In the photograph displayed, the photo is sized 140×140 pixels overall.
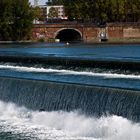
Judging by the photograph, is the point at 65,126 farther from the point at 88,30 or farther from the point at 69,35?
the point at 69,35

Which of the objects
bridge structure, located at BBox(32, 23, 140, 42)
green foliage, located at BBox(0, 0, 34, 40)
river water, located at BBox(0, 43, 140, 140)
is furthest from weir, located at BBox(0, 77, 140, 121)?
bridge structure, located at BBox(32, 23, 140, 42)

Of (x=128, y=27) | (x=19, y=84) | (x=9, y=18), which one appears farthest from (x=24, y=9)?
(x=19, y=84)

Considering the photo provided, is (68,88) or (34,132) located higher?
(68,88)

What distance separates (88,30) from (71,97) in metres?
96.1

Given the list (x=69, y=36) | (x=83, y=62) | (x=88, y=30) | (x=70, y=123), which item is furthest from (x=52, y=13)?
(x=70, y=123)

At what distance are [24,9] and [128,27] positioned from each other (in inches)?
890

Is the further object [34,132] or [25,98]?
[25,98]

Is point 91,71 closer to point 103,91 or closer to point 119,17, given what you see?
point 103,91

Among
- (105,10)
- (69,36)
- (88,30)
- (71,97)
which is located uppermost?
(105,10)

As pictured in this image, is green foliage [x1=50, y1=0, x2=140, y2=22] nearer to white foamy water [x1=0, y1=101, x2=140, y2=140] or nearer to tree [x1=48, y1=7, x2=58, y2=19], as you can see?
tree [x1=48, y1=7, x2=58, y2=19]

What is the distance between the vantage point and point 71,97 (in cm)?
2356

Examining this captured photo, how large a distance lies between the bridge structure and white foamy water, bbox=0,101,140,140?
90663 mm

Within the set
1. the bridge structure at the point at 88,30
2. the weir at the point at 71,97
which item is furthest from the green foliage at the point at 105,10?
the weir at the point at 71,97

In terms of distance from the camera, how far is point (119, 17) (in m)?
130
